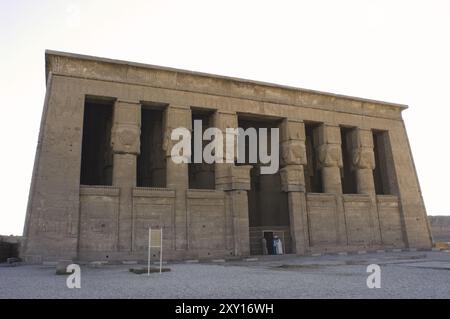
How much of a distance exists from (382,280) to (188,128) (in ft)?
36.6

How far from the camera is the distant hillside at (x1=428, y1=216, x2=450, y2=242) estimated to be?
33.1m

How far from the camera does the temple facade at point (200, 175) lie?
1453 centimetres

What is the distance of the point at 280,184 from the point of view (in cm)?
1922

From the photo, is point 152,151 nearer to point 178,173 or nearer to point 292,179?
point 178,173

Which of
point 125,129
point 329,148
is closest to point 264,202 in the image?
point 329,148

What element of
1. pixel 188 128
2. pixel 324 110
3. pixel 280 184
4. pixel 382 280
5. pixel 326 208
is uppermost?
pixel 324 110

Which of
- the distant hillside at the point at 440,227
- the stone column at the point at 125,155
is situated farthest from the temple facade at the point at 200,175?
the distant hillside at the point at 440,227

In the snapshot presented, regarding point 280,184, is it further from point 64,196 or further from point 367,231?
point 64,196

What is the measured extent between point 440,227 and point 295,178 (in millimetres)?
22331

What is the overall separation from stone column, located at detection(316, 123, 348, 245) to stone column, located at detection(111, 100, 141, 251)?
31.2ft

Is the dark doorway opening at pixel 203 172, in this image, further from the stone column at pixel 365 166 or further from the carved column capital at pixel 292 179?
the stone column at pixel 365 166

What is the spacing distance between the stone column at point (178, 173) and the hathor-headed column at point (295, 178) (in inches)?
198

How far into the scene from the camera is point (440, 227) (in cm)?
3353
